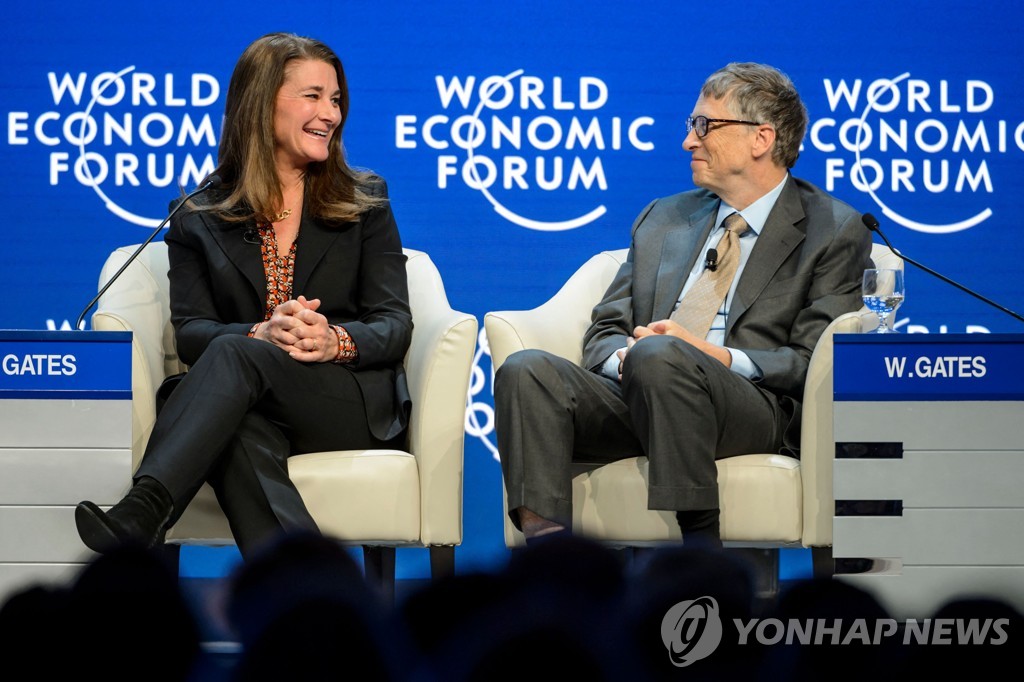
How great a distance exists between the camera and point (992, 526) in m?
2.74

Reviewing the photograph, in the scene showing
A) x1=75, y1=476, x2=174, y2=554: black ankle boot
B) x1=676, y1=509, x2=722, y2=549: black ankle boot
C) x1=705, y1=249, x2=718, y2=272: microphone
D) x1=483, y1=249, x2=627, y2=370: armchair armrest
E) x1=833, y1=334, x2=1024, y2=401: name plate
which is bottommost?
x1=676, y1=509, x2=722, y2=549: black ankle boot

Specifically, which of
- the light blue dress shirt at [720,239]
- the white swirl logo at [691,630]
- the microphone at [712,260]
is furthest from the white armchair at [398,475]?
the white swirl logo at [691,630]

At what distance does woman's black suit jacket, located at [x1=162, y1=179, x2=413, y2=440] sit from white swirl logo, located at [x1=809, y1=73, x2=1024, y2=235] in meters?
1.55

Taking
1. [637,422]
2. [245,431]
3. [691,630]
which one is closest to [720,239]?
[637,422]

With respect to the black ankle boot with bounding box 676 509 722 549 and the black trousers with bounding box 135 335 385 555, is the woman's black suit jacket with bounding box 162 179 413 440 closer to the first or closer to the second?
the black trousers with bounding box 135 335 385 555

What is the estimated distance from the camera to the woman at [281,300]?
2.81 m

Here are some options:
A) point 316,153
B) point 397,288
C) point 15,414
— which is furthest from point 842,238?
point 15,414

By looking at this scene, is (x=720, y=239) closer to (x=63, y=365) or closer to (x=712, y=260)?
(x=712, y=260)

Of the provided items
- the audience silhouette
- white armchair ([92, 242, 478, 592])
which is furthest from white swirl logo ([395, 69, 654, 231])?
the audience silhouette

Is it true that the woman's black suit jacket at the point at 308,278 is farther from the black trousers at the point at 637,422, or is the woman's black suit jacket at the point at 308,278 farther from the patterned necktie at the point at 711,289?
the patterned necktie at the point at 711,289

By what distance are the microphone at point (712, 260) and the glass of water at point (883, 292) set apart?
45cm

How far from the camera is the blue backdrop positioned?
13.5 ft

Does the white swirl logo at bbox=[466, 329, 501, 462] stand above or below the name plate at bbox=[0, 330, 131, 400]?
below

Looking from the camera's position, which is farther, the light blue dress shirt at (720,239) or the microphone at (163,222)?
the light blue dress shirt at (720,239)
